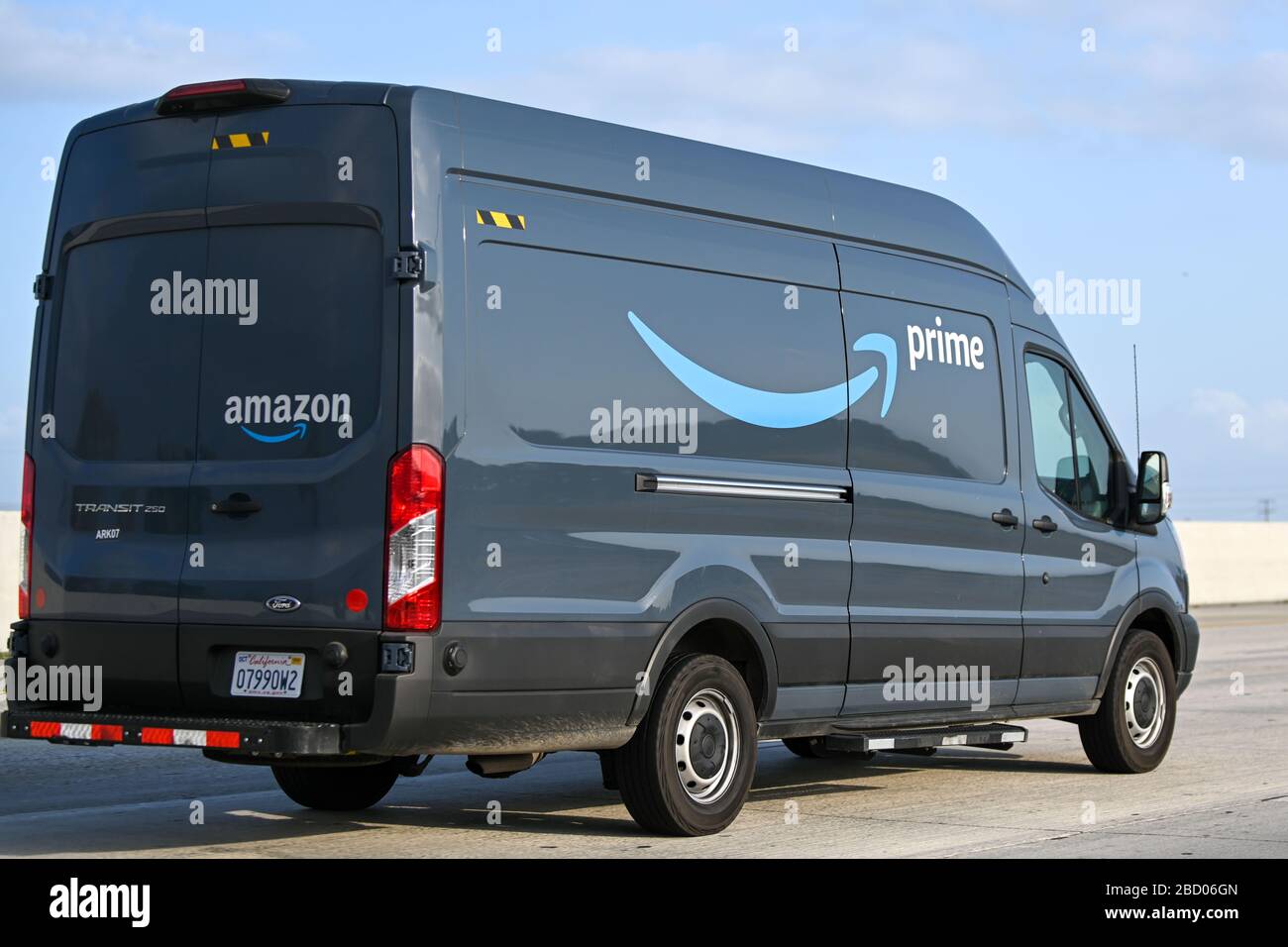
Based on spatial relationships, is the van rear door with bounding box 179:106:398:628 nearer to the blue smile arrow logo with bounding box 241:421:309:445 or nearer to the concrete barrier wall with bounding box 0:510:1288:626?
the blue smile arrow logo with bounding box 241:421:309:445

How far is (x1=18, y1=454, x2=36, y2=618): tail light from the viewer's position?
856cm

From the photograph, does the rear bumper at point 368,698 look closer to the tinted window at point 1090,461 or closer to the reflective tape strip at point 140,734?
the reflective tape strip at point 140,734

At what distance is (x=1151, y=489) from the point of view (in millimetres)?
11531

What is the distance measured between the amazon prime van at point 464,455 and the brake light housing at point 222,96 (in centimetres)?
2

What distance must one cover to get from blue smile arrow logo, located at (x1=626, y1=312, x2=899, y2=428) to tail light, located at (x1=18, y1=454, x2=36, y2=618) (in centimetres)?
279

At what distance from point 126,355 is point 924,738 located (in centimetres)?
437

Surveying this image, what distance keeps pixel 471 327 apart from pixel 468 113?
3.00 ft

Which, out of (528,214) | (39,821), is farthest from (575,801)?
(528,214)

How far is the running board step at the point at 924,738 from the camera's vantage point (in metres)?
9.58

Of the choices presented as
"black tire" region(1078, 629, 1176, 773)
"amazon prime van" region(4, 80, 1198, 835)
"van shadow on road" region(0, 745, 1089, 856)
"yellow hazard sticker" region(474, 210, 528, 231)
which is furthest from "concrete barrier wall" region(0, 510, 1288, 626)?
"yellow hazard sticker" region(474, 210, 528, 231)

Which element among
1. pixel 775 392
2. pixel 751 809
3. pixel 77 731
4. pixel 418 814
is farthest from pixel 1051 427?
pixel 77 731
